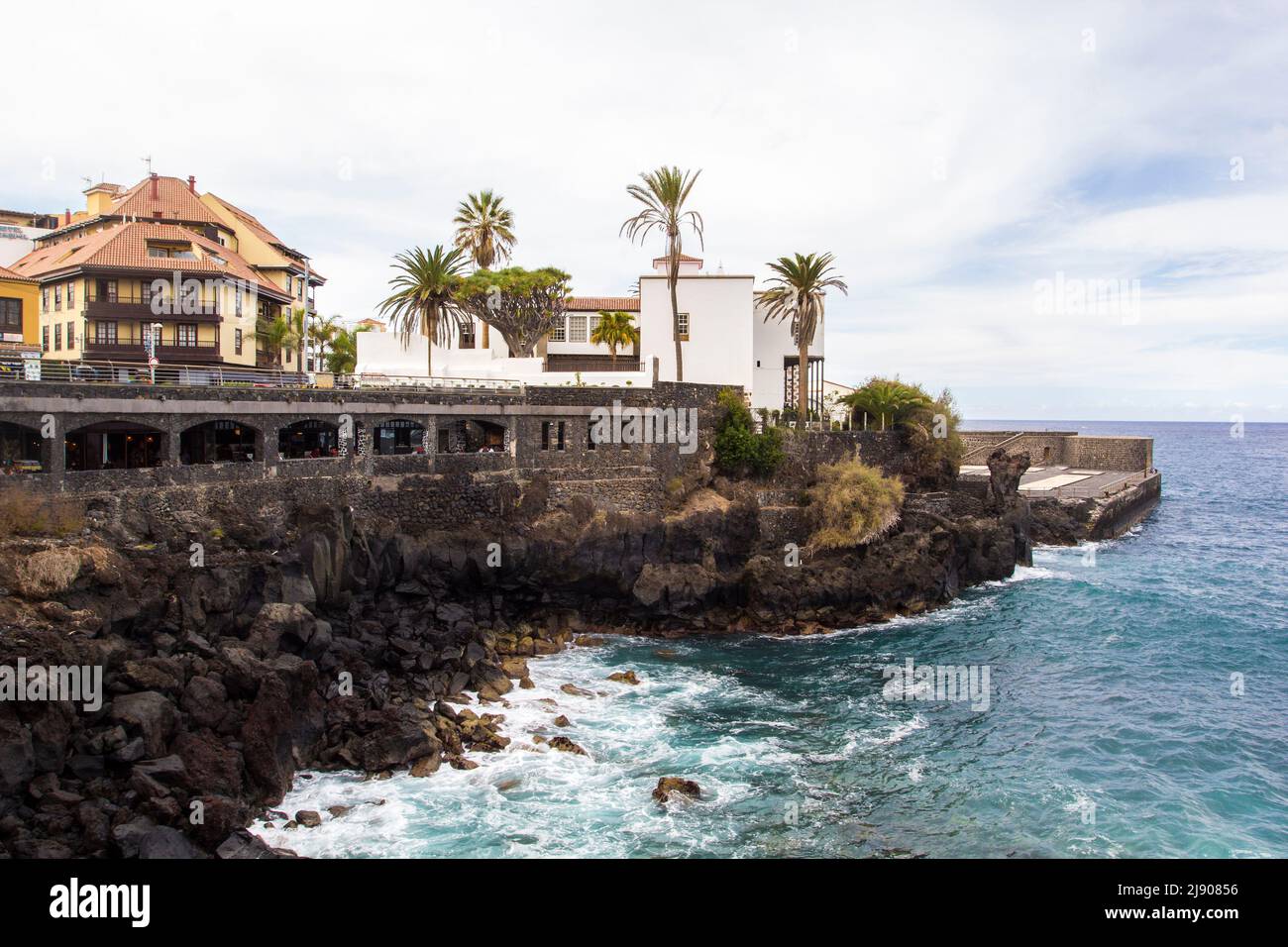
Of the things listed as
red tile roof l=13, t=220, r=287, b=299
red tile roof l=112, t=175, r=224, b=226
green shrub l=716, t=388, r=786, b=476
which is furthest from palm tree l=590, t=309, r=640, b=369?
red tile roof l=112, t=175, r=224, b=226

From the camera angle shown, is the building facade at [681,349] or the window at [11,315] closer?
the window at [11,315]

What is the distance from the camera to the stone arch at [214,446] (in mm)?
37156

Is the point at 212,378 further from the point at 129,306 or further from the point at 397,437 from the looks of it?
the point at 129,306

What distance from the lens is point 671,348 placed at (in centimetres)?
6125

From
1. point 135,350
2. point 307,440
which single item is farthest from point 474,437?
point 135,350

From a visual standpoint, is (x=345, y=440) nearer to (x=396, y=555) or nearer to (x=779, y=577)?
(x=396, y=555)

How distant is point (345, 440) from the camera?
40.3 m

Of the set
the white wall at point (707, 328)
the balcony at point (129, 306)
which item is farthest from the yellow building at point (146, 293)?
the white wall at point (707, 328)

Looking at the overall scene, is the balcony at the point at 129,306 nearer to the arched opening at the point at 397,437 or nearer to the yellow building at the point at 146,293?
the yellow building at the point at 146,293

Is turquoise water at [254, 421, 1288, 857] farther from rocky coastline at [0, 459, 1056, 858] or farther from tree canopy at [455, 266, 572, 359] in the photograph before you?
tree canopy at [455, 266, 572, 359]

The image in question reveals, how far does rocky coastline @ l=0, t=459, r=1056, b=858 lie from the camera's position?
70.4 feet

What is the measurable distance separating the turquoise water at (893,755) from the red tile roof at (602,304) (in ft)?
109
